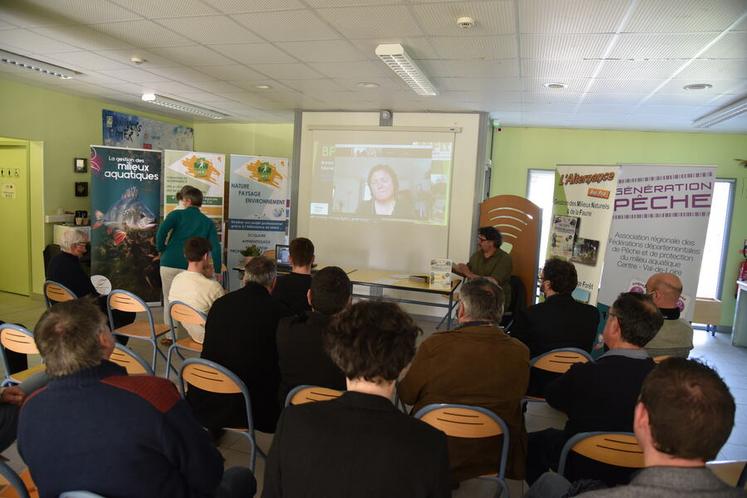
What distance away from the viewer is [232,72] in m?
4.82

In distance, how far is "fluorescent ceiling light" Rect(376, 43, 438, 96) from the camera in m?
3.61

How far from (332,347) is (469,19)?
2.49 metres

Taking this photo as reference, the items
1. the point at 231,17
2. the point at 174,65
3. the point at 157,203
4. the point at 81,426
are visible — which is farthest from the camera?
the point at 157,203

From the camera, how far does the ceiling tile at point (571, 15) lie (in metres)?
2.71

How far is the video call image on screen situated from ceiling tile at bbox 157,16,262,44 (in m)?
2.97

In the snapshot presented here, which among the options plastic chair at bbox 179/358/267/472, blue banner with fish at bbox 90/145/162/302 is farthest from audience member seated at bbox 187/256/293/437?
blue banner with fish at bbox 90/145/162/302

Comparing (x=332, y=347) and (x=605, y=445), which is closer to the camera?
(x=332, y=347)

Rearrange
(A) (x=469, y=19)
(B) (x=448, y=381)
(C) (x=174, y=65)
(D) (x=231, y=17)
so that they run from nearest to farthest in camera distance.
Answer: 1. (B) (x=448, y=381)
2. (A) (x=469, y=19)
3. (D) (x=231, y=17)
4. (C) (x=174, y=65)

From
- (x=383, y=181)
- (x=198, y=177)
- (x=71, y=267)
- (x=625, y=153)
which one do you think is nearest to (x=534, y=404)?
(x=383, y=181)

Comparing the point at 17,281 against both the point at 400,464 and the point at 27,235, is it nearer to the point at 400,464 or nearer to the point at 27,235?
the point at 27,235

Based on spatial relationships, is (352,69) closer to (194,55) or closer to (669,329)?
(194,55)

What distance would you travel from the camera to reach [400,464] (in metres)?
1.09

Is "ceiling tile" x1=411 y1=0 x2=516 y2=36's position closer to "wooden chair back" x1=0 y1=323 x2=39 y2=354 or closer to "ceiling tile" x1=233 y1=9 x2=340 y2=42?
"ceiling tile" x1=233 y1=9 x2=340 y2=42

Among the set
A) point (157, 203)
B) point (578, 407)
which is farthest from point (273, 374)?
point (157, 203)
